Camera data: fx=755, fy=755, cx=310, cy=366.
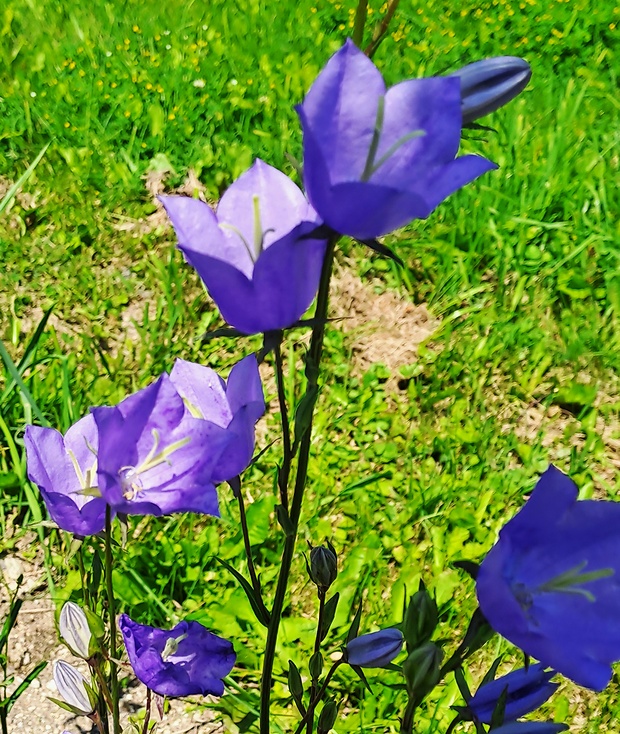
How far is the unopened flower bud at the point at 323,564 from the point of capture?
76 cm

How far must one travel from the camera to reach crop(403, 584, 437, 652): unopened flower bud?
2.09ft

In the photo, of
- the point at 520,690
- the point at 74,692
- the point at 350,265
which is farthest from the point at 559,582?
the point at 350,265

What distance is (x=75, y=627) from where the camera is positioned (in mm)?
802

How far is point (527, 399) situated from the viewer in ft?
6.45

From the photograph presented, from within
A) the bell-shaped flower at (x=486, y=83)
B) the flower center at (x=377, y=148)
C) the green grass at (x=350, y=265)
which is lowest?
the green grass at (x=350, y=265)

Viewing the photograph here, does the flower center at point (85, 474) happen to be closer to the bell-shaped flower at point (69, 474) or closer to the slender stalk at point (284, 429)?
the bell-shaped flower at point (69, 474)

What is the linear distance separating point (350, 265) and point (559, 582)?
1.64 meters

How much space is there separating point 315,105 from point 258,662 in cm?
118

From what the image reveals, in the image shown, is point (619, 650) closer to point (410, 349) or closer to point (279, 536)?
point (279, 536)

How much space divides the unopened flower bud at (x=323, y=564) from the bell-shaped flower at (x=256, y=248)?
261 millimetres

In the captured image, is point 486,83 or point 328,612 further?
point 328,612

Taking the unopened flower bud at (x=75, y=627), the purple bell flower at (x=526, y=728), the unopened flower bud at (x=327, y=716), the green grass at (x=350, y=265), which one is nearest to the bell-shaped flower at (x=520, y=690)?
the purple bell flower at (x=526, y=728)

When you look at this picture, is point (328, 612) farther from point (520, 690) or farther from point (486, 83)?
point (486, 83)

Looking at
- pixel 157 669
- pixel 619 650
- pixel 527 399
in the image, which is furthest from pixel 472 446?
pixel 619 650
